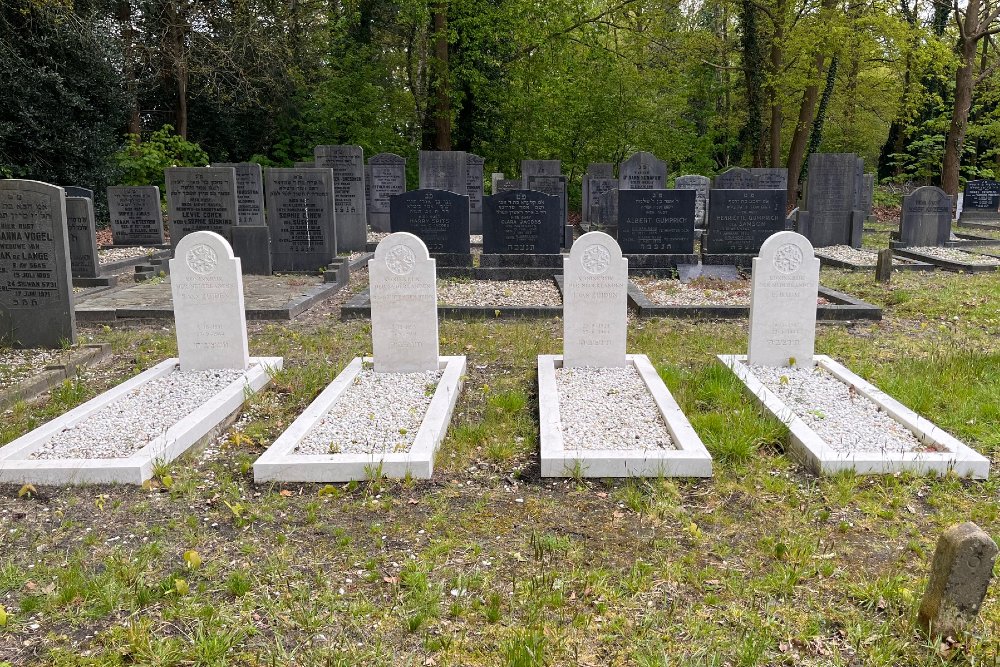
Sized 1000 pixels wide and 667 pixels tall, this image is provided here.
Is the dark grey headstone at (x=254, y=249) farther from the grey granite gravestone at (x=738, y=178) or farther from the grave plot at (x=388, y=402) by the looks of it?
the grey granite gravestone at (x=738, y=178)

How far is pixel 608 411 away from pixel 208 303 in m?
3.58

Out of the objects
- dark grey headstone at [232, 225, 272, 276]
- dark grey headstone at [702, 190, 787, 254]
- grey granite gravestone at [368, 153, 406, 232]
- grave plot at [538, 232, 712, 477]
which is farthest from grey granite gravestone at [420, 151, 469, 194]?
grave plot at [538, 232, 712, 477]

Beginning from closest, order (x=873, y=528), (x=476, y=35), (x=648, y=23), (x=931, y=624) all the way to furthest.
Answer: (x=931, y=624), (x=873, y=528), (x=476, y=35), (x=648, y=23)

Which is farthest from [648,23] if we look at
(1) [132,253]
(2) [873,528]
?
(2) [873,528]

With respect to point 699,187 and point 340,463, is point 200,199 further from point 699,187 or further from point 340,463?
point 699,187

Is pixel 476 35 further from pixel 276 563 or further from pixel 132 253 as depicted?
pixel 276 563

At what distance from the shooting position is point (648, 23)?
2567 centimetres

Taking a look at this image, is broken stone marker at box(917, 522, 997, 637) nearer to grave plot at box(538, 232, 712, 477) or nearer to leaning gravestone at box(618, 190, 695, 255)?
grave plot at box(538, 232, 712, 477)

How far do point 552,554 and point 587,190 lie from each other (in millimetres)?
16808

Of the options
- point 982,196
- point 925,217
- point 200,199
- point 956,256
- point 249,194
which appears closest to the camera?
point 200,199

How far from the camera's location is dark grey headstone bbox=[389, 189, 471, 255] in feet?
39.8

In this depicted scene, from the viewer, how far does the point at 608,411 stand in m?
5.42

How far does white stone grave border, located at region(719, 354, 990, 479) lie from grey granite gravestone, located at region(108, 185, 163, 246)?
42.5 ft

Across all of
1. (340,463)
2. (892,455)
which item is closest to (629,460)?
(892,455)
